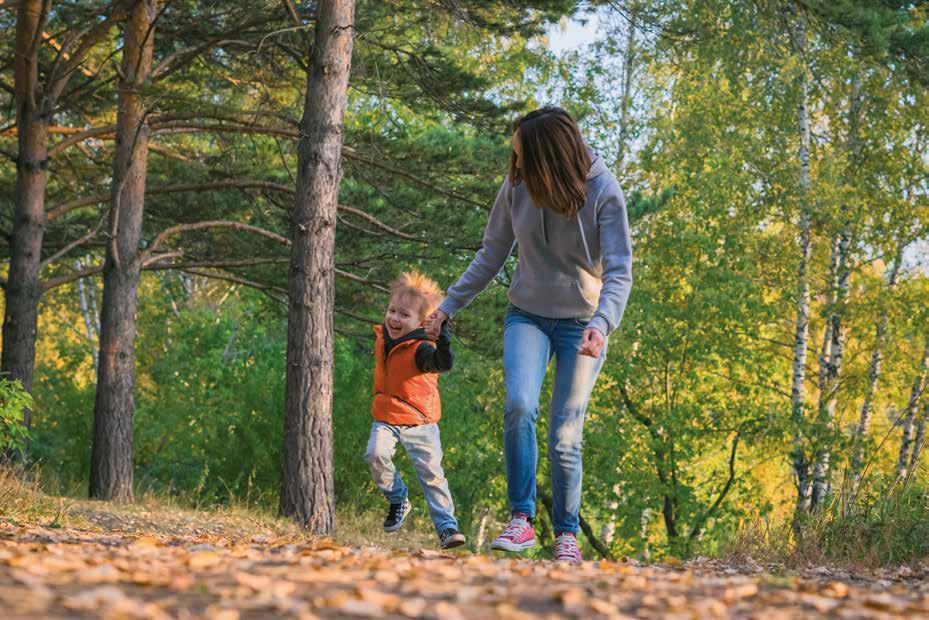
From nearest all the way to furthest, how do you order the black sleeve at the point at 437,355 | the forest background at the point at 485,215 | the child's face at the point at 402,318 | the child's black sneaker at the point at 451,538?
the black sleeve at the point at 437,355 → the child's black sneaker at the point at 451,538 → the child's face at the point at 402,318 → the forest background at the point at 485,215

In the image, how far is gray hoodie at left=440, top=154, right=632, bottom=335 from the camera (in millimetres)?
4688

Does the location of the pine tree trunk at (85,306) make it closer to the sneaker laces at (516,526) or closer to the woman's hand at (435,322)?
the woman's hand at (435,322)

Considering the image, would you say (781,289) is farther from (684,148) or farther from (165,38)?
(165,38)

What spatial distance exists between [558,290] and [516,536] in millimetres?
1127

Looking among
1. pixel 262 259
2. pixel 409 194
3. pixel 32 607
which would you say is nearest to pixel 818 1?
pixel 409 194

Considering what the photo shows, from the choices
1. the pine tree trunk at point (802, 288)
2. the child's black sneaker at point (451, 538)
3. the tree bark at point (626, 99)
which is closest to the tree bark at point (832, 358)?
the pine tree trunk at point (802, 288)

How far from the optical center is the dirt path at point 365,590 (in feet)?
8.18

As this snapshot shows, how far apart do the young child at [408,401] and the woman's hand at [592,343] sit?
142 centimetres

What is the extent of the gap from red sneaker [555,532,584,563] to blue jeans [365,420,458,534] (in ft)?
3.62

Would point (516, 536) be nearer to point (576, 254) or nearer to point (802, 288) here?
point (576, 254)

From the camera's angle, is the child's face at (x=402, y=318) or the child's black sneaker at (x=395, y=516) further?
the child's black sneaker at (x=395, y=516)

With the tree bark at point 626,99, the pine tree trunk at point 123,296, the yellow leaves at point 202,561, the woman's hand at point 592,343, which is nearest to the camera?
the yellow leaves at point 202,561

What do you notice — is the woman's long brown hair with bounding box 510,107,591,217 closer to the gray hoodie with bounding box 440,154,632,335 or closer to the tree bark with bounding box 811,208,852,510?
the gray hoodie with bounding box 440,154,632,335

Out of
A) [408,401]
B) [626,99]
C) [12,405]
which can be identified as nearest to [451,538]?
[408,401]
